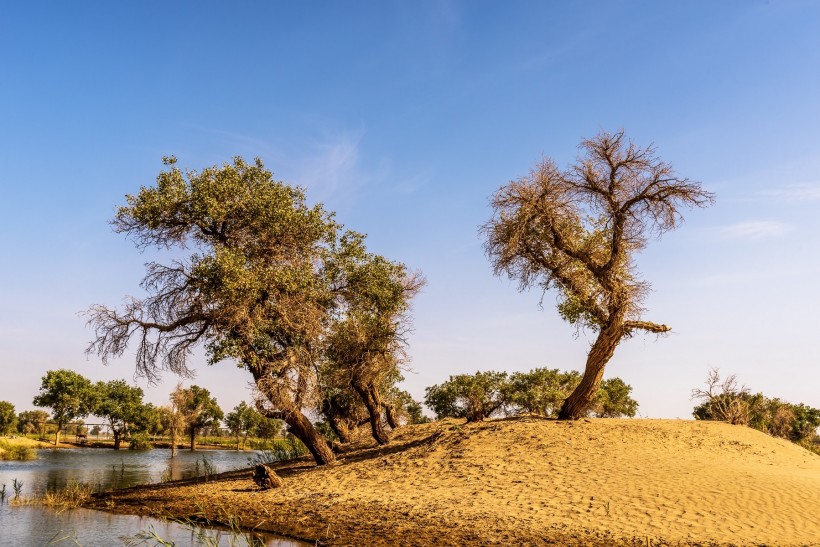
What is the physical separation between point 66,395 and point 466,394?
67.2 meters

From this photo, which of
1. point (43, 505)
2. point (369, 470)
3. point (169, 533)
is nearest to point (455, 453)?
point (369, 470)

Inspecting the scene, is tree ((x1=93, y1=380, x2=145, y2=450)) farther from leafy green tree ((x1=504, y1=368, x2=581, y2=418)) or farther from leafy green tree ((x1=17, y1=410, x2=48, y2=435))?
leafy green tree ((x1=504, y1=368, x2=581, y2=418))

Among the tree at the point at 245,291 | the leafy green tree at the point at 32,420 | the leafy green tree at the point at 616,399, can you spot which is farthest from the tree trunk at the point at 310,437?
the leafy green tree at the point at 32,420

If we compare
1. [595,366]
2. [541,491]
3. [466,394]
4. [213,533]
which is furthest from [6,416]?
[541,491]

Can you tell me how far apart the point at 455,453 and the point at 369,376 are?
6161 millimetres

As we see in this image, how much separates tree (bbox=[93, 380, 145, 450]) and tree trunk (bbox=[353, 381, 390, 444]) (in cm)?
7561

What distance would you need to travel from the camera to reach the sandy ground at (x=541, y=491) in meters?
16.0

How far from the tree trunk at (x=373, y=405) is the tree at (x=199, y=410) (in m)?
55.1

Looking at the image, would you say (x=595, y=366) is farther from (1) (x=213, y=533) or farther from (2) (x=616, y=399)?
(2) (x=616, y=399)

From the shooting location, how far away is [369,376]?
29719 mm

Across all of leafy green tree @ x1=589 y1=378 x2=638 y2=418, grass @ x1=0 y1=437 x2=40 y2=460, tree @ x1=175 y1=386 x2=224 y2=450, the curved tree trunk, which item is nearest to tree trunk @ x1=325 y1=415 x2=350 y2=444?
the curved tree trunk

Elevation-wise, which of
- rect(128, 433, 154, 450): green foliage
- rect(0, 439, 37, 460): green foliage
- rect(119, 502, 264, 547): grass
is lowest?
rect(119, 502, 264, 547): grass

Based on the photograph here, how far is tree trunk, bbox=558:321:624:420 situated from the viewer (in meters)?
28.2

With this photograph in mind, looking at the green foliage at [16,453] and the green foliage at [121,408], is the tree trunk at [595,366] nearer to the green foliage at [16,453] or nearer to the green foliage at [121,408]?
the green foliage at [16,453]
